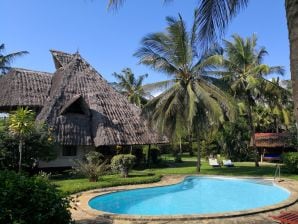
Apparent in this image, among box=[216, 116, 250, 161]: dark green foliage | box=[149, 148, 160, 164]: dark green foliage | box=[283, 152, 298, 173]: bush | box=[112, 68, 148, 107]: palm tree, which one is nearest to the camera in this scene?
box=[283, 152, 298, 173]: bush

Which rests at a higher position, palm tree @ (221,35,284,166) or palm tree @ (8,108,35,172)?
palm tree @ (221,35,284,166)

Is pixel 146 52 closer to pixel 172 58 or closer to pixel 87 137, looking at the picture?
pixel 172 58

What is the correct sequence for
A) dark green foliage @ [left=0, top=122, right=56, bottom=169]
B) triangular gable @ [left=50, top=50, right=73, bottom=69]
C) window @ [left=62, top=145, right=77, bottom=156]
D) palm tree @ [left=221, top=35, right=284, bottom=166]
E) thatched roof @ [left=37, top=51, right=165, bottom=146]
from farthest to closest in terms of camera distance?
triangular gable @ [left=50, top=50, right=73, bottom=69] → palm tree @ [left=221, top=35, right=284, bottom=166] → window @ [left=62, top=145, right=77, bottom=156] → thatched roof @ [left=37, top=51, right=165, bottom=146] → dark green foliage @ [left=0, top=122, right=56, bottom=169]

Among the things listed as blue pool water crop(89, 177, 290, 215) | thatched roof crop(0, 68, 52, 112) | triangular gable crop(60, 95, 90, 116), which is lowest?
blue pool water crop(89, 177, 290, 215)

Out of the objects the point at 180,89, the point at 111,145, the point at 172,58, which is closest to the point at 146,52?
the point at 172,58

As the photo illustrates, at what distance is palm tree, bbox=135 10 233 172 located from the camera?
1998 centimetres

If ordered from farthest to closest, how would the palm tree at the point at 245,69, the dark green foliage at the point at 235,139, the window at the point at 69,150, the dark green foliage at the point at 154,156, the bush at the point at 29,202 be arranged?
the dark green foliage at the point at 235,139 → the dark green foliage at the point at 154,156 → the palm tree at the point at 245,69 → the window at the point at 69,150 → the bush at the point at 29,202

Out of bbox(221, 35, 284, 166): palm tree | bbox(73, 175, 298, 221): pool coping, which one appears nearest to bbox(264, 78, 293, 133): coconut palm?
bbox(221, 35, 284, 166): palm tree

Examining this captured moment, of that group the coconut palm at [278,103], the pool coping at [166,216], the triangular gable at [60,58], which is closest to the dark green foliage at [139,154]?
the pool coping at [166,216]

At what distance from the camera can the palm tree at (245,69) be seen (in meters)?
23.6

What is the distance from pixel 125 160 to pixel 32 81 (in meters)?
10.5

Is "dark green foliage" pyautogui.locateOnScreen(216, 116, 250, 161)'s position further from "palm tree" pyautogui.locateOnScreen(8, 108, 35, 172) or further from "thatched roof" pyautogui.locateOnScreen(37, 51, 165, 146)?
"palm tree" pyautogui.locateOnScreen(8, 108, 35, 172)

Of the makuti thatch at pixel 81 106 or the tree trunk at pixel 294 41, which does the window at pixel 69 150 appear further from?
the tree trunk at pixel 294 41

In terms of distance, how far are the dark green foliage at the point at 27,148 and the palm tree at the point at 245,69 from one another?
1195 cm
